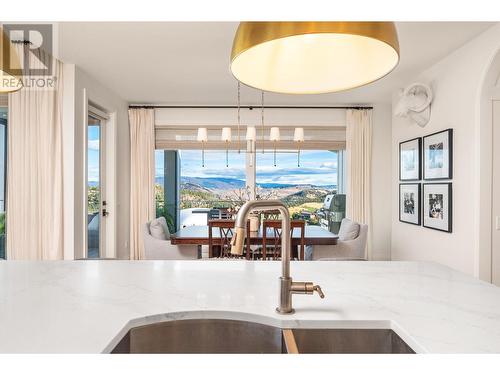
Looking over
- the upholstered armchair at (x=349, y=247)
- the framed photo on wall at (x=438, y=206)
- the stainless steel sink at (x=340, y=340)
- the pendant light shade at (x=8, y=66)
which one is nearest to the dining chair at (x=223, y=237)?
the upholstered armchair at (x=349, y=247)

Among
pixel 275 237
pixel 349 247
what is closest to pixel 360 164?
pixel 349 247

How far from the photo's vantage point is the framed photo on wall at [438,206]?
333cm

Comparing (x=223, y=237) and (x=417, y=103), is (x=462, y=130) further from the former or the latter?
(x=223, y=237)

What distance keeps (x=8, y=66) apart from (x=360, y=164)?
15.2 ft

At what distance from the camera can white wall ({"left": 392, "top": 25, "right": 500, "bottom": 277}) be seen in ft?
9.53

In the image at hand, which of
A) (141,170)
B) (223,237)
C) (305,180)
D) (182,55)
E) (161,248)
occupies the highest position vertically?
(182,55)

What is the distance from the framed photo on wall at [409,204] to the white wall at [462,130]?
26cm

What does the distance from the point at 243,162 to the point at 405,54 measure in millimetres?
2841

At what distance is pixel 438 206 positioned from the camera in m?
3.53

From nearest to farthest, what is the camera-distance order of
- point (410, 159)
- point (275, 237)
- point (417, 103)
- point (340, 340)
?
point (340, 340) → point (275, 237) → point (417, 103) → point (410, 159)

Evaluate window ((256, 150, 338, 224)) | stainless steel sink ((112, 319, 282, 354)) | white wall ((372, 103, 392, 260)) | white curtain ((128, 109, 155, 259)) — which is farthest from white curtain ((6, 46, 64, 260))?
white wall ((372, 103, 392, 260))

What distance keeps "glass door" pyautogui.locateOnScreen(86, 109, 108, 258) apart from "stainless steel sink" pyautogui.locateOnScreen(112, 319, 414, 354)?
362 cm

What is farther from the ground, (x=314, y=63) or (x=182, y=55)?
(x=182, y=55)
